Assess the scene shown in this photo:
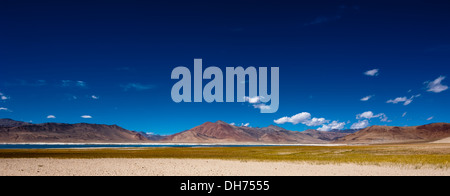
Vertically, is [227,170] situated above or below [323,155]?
above

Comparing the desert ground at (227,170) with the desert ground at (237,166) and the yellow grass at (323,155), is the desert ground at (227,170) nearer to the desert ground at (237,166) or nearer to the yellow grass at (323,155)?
the desert ground at (237,166)

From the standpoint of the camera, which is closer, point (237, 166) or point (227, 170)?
point (227, 170)

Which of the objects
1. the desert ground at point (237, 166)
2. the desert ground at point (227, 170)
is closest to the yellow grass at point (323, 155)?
the desert ground at point (237, 166)

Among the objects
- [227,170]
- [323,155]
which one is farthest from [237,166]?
[323,155]

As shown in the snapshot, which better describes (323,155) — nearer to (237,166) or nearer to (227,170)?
(237,166)

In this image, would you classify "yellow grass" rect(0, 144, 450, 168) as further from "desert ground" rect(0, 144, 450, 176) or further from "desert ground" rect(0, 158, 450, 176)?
"desert ground" rect(0, 158, 450, 176)

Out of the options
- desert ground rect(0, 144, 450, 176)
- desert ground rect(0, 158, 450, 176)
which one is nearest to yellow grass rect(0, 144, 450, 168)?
desert ground rect(0, 144, 450, 176)

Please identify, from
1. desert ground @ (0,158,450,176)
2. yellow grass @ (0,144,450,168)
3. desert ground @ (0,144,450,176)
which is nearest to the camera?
desert ground @ (0,158,450,176)

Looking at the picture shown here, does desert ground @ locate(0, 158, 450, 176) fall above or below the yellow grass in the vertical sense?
above

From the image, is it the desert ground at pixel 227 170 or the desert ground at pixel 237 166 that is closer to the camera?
the desert ground at pixel 227 170

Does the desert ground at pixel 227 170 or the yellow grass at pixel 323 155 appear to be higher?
the desert ground at pixel 227 170
